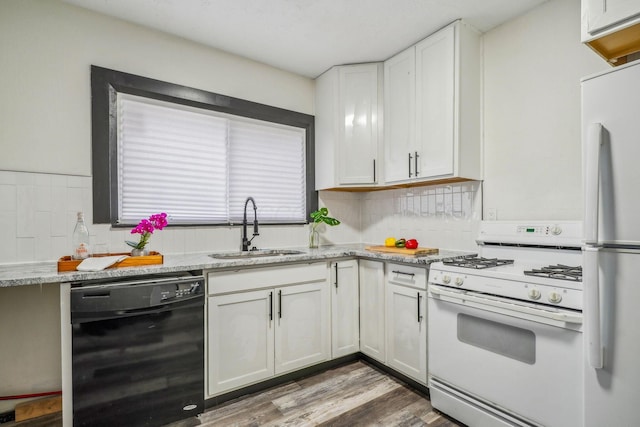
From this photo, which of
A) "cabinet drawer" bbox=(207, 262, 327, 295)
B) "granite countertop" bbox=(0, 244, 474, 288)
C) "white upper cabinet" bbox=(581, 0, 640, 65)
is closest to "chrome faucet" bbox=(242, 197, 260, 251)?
"granite countertop" bbox=(0, 244, 474, 288)

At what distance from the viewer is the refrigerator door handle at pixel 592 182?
1194 mm

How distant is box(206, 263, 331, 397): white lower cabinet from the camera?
1.99 metres

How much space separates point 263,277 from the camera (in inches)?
84.9

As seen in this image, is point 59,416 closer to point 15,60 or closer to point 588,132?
point 15,60

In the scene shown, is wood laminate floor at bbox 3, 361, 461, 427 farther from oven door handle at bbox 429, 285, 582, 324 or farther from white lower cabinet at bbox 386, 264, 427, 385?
oven door handle at bbox 429, 285, 582, 324

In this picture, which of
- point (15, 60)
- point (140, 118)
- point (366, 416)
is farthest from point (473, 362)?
point (15, 60)

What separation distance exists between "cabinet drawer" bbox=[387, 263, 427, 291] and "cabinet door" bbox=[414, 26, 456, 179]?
728 mm

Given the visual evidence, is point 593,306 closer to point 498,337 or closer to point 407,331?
point 498,337

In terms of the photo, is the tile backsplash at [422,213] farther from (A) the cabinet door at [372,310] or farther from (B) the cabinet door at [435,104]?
(A) the cabinet door at [372,310]

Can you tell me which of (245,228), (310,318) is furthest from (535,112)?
(245,228)

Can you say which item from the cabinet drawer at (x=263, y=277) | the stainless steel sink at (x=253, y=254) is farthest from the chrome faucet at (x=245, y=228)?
the cabinet drawer at (x=263, y=277)

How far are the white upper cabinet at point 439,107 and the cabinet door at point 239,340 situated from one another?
1.53 m

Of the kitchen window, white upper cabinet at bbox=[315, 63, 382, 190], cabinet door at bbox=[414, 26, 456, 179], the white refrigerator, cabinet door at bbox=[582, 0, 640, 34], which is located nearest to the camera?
the white refrigerator

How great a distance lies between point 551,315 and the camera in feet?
4.62
